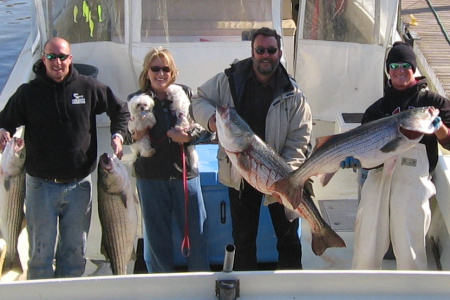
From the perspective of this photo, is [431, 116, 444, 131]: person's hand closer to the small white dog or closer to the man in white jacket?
the man in white jacket

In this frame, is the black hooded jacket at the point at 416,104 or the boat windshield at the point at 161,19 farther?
the boat windshield at the point at 161,19

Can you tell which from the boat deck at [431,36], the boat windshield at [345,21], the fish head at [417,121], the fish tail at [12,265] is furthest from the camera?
the boat deck at [431,36]

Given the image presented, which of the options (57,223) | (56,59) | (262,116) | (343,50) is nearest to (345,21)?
(343,50)

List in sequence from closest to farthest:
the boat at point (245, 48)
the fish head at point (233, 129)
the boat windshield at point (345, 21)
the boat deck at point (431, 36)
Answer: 1. the fish head at point (233, 129)
2. the boat at point (245, 48)
3. the boat windshield at point (345, 21)
4. the boat deck at point (431, 36)

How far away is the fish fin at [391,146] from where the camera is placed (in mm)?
3652

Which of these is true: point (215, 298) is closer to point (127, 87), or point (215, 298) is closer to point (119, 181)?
point (119, 181)

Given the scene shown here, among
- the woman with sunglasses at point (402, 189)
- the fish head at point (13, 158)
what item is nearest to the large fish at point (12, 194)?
the fish head at point (13, 158)

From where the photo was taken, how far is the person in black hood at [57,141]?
4.11 metres

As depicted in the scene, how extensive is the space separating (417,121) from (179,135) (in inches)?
58.5

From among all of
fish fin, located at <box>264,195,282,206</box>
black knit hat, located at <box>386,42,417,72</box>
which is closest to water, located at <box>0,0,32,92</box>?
fish fin, located at <box>264,195,282,206</box>

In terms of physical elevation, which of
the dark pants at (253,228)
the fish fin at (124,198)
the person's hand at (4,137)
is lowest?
the dark pants at (253,228)

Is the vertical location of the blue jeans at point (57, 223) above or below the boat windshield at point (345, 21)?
below

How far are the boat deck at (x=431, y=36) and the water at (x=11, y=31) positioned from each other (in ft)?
30.5

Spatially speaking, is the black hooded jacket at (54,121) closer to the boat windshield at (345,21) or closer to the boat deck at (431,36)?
the boat windshield at (345,21)
